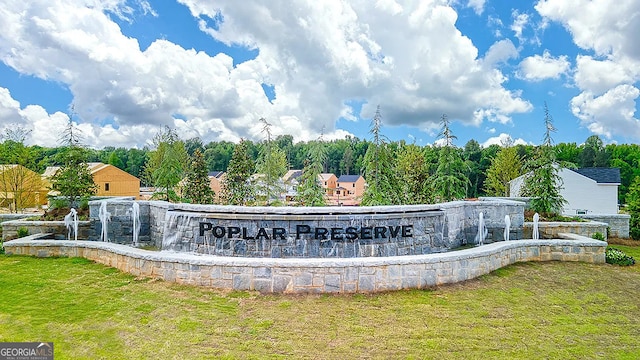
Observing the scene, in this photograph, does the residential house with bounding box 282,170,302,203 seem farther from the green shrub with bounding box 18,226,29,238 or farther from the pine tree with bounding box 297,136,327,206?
the green shrub with bounding box 18,226,29,238

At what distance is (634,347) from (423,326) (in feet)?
8.63

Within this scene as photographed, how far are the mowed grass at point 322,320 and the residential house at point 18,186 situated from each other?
14137 mm

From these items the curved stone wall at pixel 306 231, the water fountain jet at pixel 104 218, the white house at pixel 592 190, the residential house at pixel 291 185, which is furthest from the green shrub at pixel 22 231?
the white house at pixel 592 190

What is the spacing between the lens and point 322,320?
541cm

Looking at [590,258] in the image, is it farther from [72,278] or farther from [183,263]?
[72,278]

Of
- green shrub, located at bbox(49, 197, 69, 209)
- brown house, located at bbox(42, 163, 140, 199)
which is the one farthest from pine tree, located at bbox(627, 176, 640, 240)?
brown house, located at bbox(42, 163, 140, 199)

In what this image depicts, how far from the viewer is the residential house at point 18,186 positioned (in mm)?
18328

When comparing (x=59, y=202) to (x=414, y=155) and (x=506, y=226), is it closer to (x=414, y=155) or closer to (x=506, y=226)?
(x=506, y=226)

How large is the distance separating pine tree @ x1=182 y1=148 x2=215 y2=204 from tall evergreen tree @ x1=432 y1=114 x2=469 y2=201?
11818 millimetres

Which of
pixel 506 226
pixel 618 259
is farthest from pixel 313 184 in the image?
pixel 618 259

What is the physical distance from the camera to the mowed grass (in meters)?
4.60

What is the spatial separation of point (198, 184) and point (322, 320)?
18.2m

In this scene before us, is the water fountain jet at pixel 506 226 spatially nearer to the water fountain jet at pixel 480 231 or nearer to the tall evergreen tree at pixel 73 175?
the water fountain jet at pixel 480 231

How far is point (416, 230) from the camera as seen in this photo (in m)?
8.98
